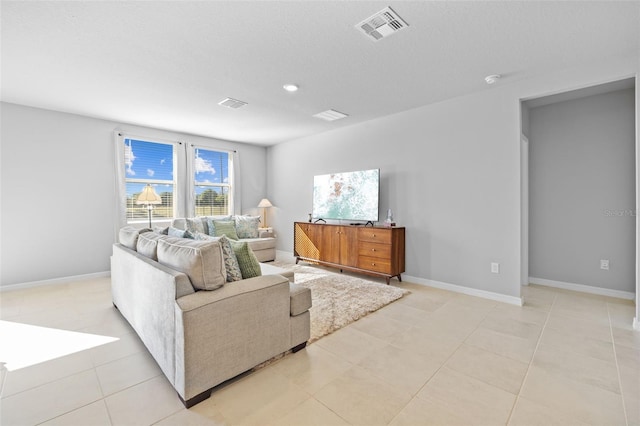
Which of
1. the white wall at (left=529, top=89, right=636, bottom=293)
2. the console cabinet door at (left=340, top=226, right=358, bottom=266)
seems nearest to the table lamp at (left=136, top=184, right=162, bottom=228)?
the console cabinet door at (left=340, top=226, right=358, bottom=266)

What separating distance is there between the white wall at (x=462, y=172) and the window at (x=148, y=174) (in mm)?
3320

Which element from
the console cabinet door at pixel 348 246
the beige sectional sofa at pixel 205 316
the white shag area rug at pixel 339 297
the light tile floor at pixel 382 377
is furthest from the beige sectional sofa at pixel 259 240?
the beige sectional sofa at pixel 205 316

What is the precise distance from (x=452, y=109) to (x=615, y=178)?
6.80 ft

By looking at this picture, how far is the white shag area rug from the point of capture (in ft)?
9.25

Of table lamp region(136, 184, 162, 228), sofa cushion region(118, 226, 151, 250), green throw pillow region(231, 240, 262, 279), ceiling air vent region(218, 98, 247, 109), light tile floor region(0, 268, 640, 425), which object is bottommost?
light tile floor region(0, 268, 640, 425)

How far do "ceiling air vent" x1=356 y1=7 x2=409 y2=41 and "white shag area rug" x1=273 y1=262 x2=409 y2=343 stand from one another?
2530 mm

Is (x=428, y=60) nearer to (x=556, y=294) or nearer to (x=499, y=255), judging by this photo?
(x=499, y=255)

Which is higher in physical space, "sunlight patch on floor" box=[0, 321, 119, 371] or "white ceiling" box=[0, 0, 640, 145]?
"white ceiling" box=[0, 0, 640, 145]

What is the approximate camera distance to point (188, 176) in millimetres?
5617

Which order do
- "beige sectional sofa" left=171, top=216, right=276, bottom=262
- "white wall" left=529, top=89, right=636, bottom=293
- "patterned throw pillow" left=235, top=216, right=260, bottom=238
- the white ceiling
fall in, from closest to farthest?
1. the white ceiling
2. "white wall" left=529, top=89, right=636, bottom=293
3. "beige sectional sofa" left=171, top=216, right=276, bottom=262
4. "patterned throw pillow" left=235, top=216, right=260, bottom=238

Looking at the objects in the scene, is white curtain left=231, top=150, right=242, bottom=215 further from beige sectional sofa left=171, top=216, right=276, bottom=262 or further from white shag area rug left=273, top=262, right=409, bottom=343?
white shag area rug left=273, top=262, right=409, bottom=343

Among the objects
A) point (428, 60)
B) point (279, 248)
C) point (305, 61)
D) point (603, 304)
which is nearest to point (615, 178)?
point (603, 304)

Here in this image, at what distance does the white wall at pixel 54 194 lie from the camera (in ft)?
13.0

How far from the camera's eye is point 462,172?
150 inches
